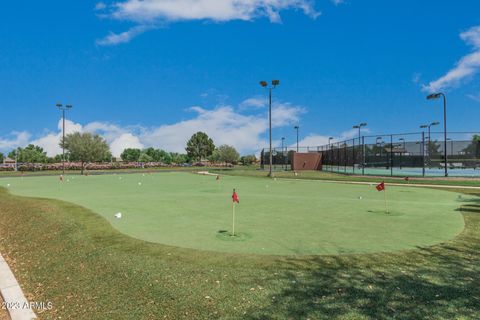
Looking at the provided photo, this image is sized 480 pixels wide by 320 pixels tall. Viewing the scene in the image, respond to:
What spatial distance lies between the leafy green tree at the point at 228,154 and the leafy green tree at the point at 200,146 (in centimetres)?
1804

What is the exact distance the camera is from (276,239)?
23.0 ft

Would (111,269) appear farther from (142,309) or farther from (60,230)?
(60,230)

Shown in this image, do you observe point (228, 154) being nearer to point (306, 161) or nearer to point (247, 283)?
point (306, 161)

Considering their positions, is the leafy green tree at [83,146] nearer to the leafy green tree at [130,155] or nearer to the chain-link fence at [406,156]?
the chain-link fence at [406,156]

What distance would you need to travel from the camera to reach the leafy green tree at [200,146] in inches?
4951

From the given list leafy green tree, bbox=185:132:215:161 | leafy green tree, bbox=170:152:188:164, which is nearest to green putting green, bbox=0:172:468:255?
leafy green tree, bbox=185:132:215:161

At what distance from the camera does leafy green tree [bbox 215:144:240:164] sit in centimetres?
10650

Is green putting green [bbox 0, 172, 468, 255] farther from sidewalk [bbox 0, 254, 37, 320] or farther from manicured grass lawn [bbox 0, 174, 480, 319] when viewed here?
sidewalk [bbox 0, 254, 37, 320]

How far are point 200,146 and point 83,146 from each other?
241 ft

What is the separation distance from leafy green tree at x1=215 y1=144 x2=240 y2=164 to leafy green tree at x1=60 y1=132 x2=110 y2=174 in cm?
5419

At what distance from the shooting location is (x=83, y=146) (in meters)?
53.8

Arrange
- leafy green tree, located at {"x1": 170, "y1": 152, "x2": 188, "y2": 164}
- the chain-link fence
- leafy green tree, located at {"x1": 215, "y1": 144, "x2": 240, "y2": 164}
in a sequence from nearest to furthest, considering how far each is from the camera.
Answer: the chain-link fence < leafy green tree, located at {"x1": 215, "y1": 144, "x2": 240, "y2": 164} < leafy green tree, located at {"x1": 170, "y1": 152, "x2": 188, "y2": 164}

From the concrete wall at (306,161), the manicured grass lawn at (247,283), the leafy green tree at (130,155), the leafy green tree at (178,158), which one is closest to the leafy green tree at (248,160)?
the leafy green tree at (178,158)

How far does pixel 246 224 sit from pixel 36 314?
208 inches
